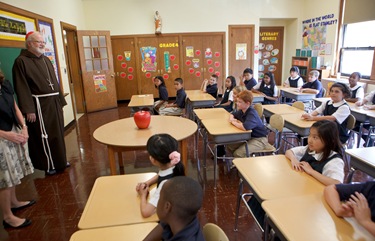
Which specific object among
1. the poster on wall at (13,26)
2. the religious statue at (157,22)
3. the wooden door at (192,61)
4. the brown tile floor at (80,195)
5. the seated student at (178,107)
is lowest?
the brown tile floor at (80,195)

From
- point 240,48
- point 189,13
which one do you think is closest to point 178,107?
point 189,13

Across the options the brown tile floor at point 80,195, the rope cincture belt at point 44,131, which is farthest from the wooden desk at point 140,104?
the rope cincture belt at point 44,131

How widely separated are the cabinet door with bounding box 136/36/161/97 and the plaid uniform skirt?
19.0ft

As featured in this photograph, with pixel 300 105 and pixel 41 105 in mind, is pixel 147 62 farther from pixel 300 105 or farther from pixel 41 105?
pixel 300 105

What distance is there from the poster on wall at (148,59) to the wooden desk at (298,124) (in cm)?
540

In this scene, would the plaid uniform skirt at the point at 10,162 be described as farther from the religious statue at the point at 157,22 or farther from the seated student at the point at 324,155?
the religious statue at the point at 157,22

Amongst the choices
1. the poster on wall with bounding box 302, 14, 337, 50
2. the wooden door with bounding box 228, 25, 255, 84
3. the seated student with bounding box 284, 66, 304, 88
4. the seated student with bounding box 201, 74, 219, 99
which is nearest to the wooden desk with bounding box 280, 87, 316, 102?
the seated student with bounding box 284, 66, 304, 88

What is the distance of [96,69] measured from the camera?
696cm

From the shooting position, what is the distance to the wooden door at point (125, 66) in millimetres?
7688

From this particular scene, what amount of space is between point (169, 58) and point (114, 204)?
6.85 meters

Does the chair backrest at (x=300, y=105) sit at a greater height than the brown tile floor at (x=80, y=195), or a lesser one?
greater

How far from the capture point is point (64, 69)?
5645 mm

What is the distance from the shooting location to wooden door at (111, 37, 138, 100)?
7.69 metres

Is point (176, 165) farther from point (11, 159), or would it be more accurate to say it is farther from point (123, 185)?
point (11, 159)
